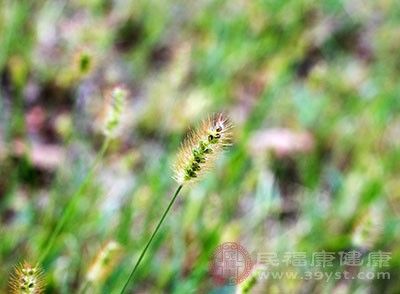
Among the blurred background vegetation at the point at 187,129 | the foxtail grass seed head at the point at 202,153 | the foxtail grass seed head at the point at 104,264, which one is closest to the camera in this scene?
the foxtail grass seed head at the point at 202,153

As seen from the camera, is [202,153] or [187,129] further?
[187,129]

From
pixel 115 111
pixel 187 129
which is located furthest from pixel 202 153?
pixel 187 129

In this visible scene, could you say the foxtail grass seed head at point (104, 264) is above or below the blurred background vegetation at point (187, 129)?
below

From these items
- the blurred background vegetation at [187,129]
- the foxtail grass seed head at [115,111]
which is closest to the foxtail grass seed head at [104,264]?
the blurred background vegetation at [187,129]

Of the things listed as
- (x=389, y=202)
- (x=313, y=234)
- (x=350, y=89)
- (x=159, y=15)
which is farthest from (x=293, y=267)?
(x=159, y=15)

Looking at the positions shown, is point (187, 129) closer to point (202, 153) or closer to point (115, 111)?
point (115, 111)

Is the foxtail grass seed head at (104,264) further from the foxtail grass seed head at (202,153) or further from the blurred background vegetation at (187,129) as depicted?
the foxtail grass seed head at (202,153)

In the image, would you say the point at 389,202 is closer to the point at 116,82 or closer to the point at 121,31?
the point at 116,82
